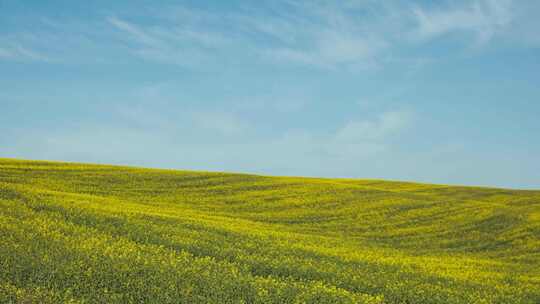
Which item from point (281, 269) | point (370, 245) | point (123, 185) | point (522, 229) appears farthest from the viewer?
point (123, 185)

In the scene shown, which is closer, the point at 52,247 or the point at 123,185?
the point at 52,247

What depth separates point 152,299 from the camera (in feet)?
47.3

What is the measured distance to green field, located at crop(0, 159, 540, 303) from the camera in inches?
622

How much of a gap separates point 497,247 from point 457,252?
10.8ft

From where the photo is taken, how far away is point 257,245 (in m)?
24.0

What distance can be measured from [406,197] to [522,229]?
41.7ft

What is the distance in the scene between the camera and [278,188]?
52.0 metres

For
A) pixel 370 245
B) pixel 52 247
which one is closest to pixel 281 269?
pixel 52 247

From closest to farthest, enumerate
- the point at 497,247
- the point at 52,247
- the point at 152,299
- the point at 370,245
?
the point at 152,299, the point at 52,247, the point at 370,245, the point at 497,247

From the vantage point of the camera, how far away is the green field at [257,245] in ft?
51.8

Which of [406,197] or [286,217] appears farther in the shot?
[406,197]

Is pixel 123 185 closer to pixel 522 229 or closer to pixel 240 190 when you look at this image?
pixel 240 190

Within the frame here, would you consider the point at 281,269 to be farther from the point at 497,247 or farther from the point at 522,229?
the point at 522,229

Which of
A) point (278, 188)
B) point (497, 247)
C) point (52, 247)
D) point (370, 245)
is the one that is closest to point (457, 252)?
point (497, 247)
